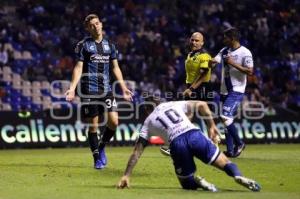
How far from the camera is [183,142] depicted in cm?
1063

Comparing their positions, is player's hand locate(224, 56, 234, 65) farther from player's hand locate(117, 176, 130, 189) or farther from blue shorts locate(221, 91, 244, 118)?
player's hand locate(117, 176, 130, 189)

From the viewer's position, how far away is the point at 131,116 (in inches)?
893

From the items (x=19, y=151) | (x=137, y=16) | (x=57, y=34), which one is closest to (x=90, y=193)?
(x=19, y=151)

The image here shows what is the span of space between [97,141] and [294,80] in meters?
16.7

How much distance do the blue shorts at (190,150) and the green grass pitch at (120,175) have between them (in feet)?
1.25

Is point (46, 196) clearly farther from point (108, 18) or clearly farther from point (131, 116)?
point (108, 18)

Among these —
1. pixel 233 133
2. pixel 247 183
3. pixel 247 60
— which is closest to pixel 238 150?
pixel 233 133

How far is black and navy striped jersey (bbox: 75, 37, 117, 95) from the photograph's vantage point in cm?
1372

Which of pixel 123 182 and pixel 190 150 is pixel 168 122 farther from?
pixel 123 182

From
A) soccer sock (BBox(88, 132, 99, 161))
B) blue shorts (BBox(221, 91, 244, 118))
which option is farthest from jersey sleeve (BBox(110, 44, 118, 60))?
blue shorts (BBox(221, 91, 244, 118))

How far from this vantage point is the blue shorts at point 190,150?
34.5 feet

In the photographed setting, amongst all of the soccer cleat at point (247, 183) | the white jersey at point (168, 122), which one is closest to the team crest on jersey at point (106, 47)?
the white jersey at point (168, 122)

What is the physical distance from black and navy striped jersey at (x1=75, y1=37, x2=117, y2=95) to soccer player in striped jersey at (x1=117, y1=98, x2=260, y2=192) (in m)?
3.03

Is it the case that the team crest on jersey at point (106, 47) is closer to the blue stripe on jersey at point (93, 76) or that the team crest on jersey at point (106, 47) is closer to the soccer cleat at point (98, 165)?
the blue stripe on jersey at point (93, 76)
